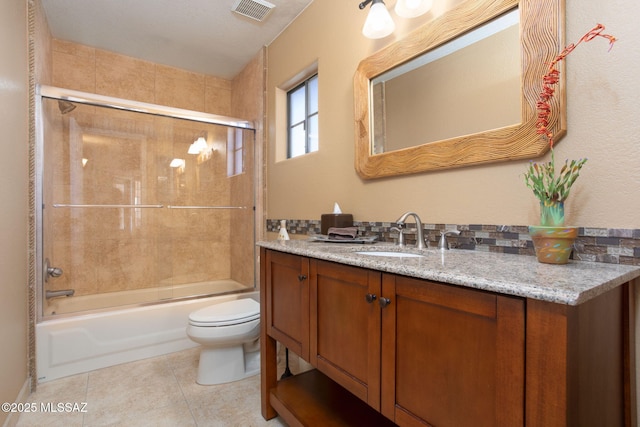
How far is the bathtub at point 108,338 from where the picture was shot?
1964mm

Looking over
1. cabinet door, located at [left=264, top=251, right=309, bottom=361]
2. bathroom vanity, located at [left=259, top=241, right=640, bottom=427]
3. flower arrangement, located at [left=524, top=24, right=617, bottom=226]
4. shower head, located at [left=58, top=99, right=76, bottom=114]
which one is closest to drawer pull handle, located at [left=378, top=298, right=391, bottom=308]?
bathroom vanity, located at [left=259, top=241, right=640, bottom=427]

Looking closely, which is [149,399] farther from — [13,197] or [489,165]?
[489,165]

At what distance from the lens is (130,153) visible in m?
2.91

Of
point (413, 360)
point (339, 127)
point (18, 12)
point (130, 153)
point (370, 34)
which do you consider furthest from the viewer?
point (130, 153)

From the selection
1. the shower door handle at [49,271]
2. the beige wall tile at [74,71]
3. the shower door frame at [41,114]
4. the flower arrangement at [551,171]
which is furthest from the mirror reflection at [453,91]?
the beige wall tile at [74,71]

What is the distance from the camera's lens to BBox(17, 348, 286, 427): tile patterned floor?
5.15 ft

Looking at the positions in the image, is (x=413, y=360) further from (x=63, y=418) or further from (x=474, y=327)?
(x=63, y=418)

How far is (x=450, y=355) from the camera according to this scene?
75 cm

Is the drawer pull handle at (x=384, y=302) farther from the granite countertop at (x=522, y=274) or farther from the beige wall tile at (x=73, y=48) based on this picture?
the beige wall tile at (x=73, y=48)

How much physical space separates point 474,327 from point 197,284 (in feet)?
9.32

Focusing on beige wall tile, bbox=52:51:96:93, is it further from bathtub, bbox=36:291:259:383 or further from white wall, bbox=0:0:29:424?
bathtub, bbox=36:291:259:383

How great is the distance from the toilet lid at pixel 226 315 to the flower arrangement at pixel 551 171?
5.39 feet

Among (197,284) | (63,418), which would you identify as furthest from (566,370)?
(197,284)

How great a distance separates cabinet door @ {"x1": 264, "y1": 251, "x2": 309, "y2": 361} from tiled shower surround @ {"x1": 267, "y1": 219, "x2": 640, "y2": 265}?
53 cm
